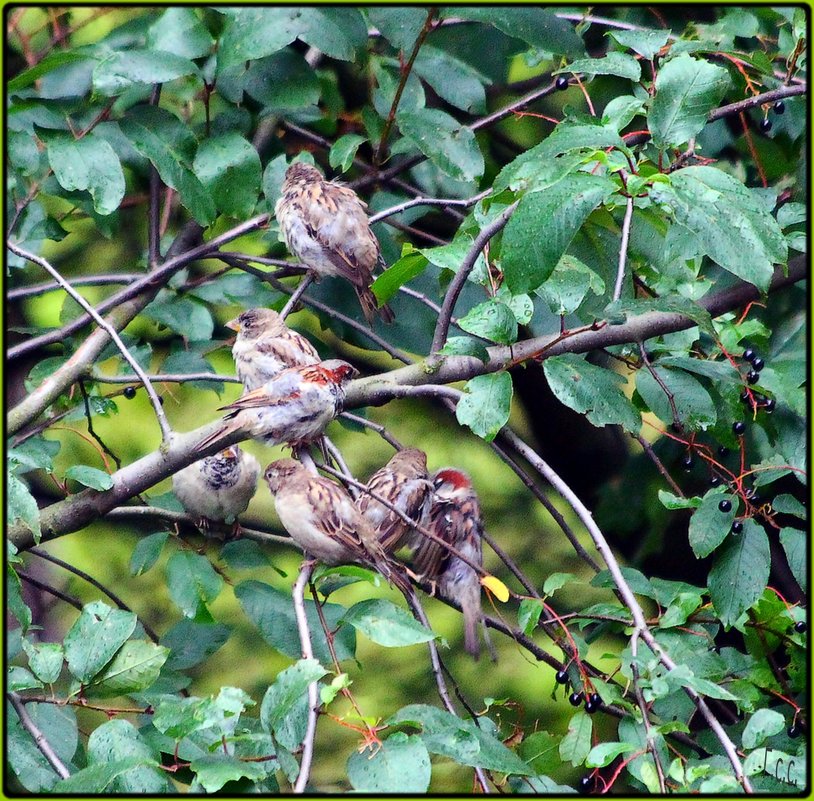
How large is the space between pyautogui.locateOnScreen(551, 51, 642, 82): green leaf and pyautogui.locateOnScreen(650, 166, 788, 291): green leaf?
2.70ft

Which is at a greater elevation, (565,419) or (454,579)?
(454,579)

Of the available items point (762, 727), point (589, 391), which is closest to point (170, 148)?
point (589, 391)

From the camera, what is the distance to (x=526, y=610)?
263 cm

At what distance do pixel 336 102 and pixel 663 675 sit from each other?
2.46m

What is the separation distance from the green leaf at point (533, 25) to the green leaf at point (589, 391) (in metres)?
Answer: 1.16

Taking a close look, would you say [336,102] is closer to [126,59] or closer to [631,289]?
[126,59]

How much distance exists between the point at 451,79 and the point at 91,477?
Answer: 1.87m

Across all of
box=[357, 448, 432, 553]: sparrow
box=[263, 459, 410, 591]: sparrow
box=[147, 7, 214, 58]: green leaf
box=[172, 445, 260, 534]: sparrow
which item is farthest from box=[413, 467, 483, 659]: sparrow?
box=[147, 7, 214, 58]: green leaf

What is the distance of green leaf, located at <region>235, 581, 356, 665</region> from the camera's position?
9.04 feet

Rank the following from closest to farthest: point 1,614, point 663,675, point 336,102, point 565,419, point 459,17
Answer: point 663,675 → point 1,614 → point 459,17 → point 336,102 → point 565,419

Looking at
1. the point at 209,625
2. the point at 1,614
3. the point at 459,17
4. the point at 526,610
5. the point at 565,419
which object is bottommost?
the point at 565,419

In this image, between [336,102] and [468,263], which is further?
[336,102]

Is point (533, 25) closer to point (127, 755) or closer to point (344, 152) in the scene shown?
point (344, 152)

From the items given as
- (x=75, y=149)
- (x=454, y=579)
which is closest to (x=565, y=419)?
(x=454, y=579)
